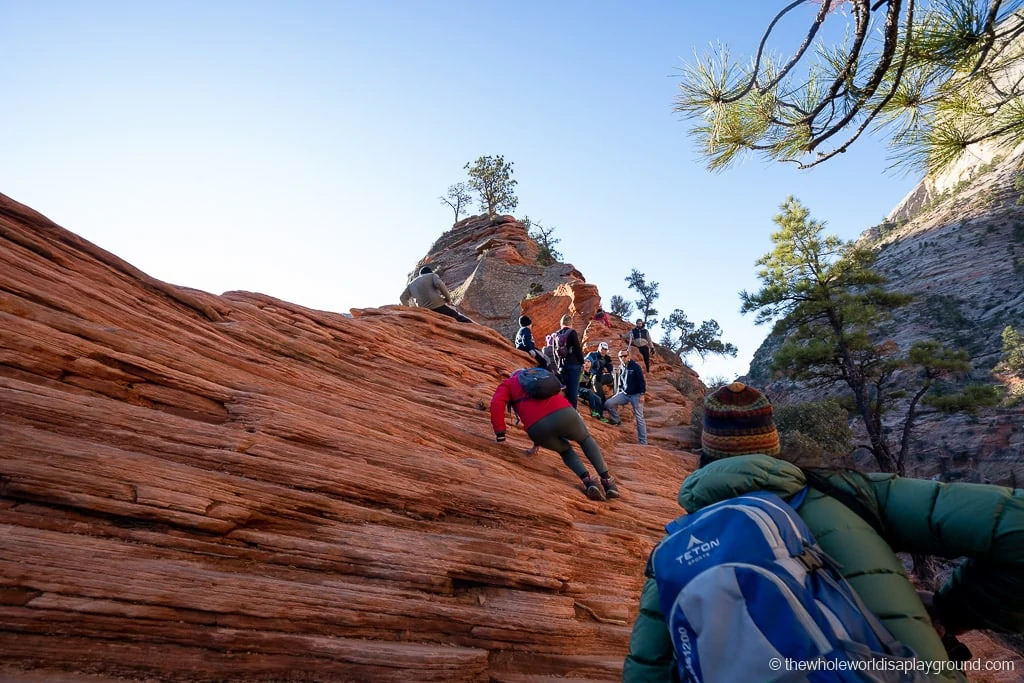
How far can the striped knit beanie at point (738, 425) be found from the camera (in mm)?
2633

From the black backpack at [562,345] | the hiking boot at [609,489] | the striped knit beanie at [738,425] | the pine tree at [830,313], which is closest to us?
the striped knit beanie at [738,425]

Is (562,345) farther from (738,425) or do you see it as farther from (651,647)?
(651,647)

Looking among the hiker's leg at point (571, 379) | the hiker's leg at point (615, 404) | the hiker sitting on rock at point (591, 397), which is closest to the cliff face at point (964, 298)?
the hiker's leg at point (615, 404)

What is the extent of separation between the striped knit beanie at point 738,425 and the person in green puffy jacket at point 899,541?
1.24 feet

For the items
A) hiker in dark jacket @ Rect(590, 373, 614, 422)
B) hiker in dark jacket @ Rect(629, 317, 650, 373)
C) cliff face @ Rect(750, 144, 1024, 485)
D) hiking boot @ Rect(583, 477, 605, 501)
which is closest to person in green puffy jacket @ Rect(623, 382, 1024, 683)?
hiking boot @ Rect(583, 477, 605, 501)

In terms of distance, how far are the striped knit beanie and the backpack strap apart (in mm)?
429

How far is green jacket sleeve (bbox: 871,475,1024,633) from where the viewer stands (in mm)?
1904

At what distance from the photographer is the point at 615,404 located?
16.4 meters

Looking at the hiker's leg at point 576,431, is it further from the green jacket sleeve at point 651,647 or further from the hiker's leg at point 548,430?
the green jacket sleeve at point 651,647

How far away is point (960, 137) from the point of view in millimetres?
5824

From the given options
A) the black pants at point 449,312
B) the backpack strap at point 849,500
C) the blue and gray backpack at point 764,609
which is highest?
the black pants at point 449,312

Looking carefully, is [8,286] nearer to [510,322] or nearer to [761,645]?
[761,645]

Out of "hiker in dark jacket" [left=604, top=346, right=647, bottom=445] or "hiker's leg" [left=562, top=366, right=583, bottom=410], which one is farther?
"hiker in dark jacket" [left=604, top=346, right=647, bottom=445]

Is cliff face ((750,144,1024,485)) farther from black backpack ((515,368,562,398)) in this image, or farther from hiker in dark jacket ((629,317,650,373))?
black backpack ((515,368,562,398))
